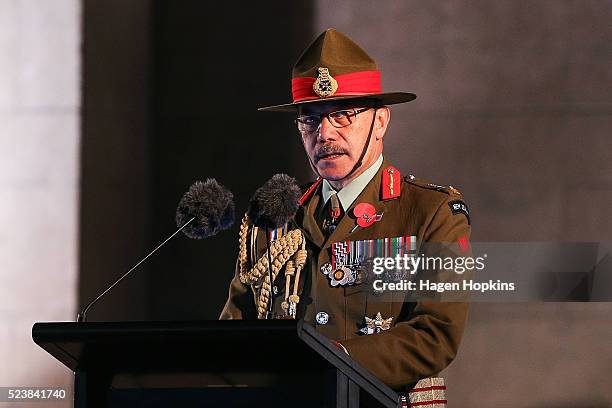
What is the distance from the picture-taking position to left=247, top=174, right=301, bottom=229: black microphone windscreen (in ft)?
7.29

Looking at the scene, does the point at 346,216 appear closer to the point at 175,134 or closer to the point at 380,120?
the point at 380,120

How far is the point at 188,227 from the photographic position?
7.17 feet

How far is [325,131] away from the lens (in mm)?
2777

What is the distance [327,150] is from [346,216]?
17cm

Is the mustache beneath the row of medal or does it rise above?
above

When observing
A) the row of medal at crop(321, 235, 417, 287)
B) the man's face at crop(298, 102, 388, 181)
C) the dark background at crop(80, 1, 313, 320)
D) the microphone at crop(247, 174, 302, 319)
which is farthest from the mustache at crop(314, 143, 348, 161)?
the dark background at crop(80, 1, 313, 320)

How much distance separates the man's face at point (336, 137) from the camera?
2.78 m

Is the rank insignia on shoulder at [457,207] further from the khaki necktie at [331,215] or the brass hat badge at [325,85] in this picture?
the brass hat badge at [325,85]

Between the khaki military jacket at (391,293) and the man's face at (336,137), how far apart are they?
10 centimetres

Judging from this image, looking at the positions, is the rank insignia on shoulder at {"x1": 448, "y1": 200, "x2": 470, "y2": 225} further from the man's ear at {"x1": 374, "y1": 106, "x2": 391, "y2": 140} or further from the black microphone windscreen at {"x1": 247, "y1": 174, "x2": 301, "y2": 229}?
the black microphone windscreen at {"x1": 247, "y1": 174, "x2": 301, "y2": 229}

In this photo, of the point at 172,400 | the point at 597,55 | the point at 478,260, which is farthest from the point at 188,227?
the point at 597,55

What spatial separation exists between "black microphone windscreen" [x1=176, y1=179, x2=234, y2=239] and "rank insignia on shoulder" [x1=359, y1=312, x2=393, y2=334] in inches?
23.0

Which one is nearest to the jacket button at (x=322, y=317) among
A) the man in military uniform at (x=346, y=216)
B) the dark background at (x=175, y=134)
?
the man in military uniform at (x=346, y=216)

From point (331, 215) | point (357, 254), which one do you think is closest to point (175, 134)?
point (331, 215)
